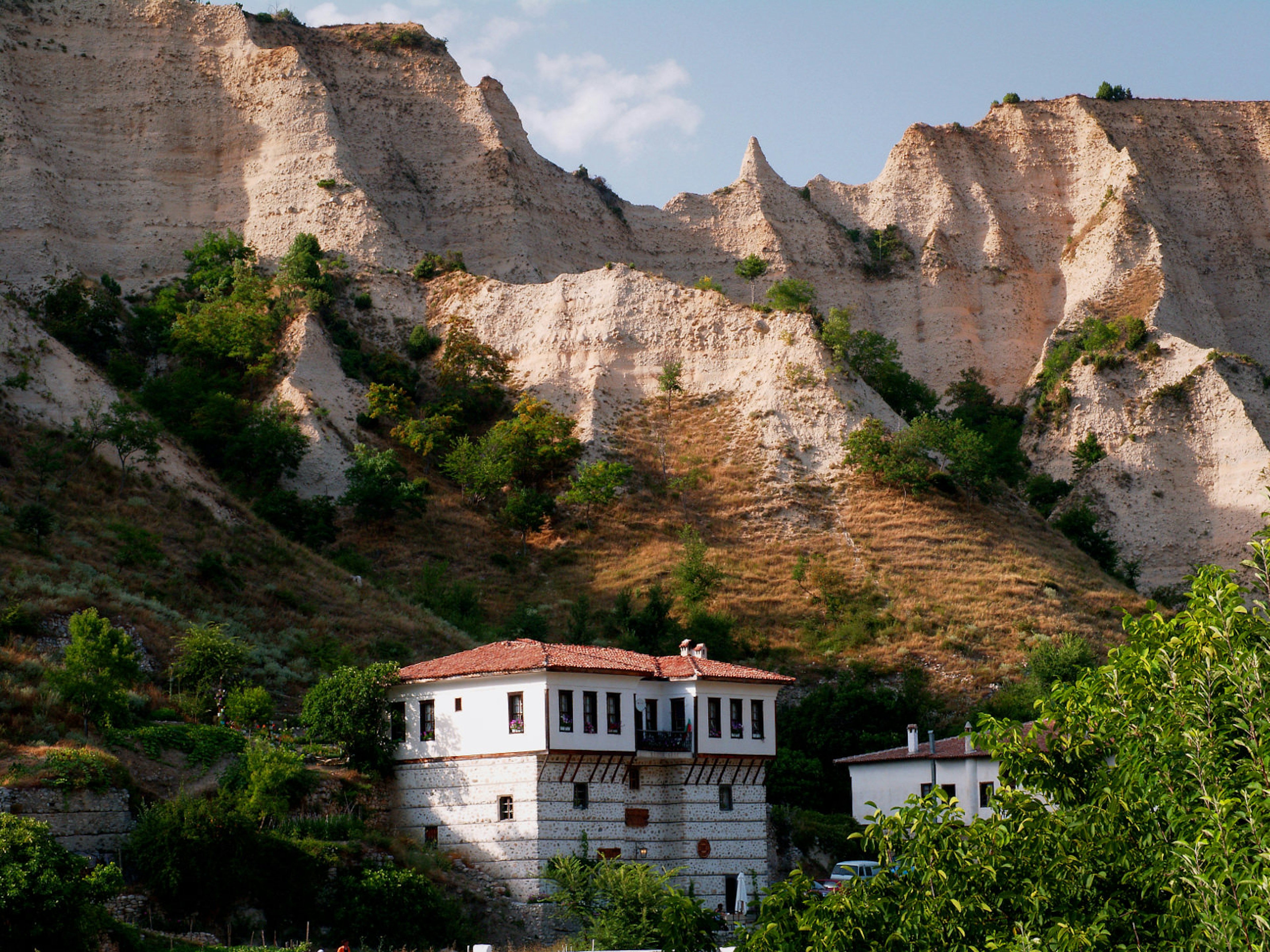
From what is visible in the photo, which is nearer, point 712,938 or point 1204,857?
point 1204,857

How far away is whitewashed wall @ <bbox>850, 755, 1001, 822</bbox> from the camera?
3991 cm

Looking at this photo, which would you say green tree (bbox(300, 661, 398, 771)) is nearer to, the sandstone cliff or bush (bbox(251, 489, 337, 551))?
bush (bbox(251, 489, 337, 551))

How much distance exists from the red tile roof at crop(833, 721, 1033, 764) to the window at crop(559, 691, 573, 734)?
458 inches

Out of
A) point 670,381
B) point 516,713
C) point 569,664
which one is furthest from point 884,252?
point 516,713

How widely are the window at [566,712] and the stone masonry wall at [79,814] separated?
10.1m

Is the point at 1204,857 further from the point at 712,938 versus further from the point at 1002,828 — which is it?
the point at 712,938

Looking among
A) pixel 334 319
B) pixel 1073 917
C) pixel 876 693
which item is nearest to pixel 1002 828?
pixel 1073 917

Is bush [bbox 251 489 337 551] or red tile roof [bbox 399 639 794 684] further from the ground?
bush [bbox 251 489 337 551]

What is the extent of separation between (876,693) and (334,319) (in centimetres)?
3589

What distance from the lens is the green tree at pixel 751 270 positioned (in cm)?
8738

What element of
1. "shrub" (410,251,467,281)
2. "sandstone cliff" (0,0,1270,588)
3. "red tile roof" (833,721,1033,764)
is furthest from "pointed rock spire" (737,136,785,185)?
"red tile roof" (833,721,1033,764)

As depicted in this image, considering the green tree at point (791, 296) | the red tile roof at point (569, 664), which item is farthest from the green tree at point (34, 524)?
the green tree at point (791, 296)

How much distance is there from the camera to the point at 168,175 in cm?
7931

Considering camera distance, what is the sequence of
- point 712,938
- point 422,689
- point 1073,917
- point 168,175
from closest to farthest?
point 1073,917, point 712,938, point 422,689, point 168,175
